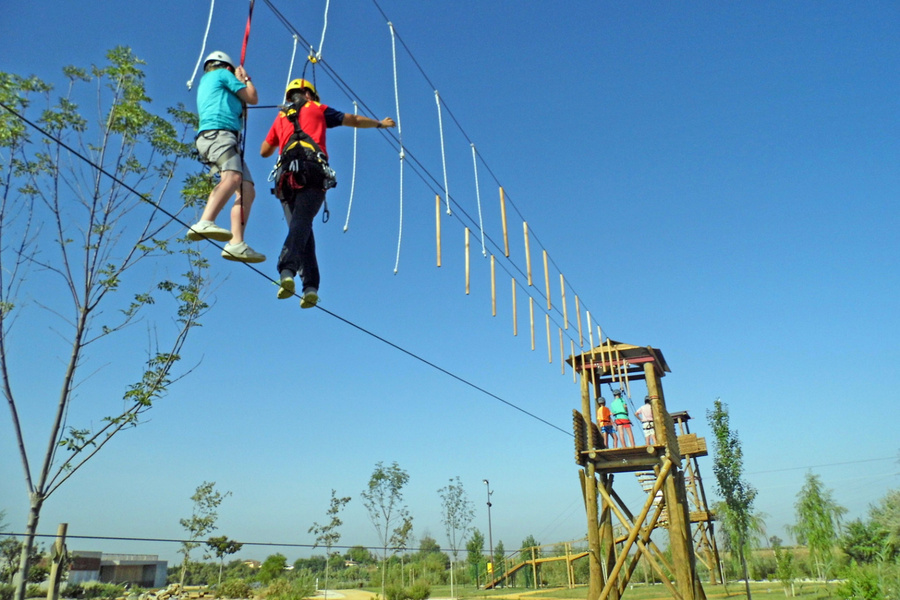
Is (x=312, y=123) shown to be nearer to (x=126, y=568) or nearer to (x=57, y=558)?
(x=57, y=558)

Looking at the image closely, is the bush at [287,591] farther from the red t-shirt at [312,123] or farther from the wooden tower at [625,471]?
the red t-shirt at [312,123]

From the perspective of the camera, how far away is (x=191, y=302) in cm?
1043

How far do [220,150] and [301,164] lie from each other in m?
0.58

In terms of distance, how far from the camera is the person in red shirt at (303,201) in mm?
4562

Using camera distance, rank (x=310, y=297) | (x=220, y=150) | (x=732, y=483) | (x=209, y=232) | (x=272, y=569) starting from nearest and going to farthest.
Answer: (x=209, y=232) → (x=220, y=150) → (x=310, y=297) → (x=732, y=483) → (x=272, y=569)

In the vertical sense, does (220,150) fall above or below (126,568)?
above

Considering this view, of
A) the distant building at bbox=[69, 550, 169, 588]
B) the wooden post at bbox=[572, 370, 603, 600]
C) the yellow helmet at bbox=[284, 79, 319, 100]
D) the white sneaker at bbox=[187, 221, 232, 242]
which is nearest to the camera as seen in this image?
the white sneaker at bbox=[187, 221, 232, 242]

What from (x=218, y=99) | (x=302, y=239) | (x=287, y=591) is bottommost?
(x=287, y=591)

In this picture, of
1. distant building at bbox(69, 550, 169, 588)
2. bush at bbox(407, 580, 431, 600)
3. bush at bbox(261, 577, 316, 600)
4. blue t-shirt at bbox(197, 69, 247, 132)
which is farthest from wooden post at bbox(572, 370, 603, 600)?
distant building at bbox(69, 550, 169, 588)

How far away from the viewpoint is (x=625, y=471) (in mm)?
12094

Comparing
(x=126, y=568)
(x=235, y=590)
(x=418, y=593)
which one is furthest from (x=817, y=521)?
(x=126, y=568)

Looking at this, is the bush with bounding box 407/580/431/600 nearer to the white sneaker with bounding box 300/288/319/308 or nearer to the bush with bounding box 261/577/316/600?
the bush with bounding box 261/577/316/600

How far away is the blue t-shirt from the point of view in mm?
4191

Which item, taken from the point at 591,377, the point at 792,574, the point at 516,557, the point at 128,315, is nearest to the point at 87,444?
the point at 128,315
